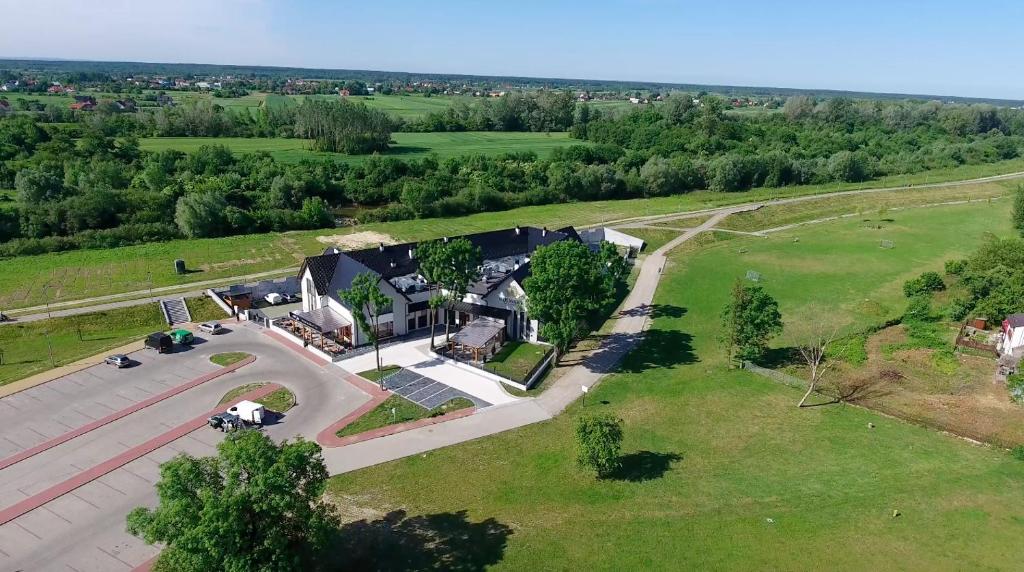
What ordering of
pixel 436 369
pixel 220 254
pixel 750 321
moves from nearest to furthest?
1. pixel 750 321
2. pixel 436 369
3. pixel 220 254

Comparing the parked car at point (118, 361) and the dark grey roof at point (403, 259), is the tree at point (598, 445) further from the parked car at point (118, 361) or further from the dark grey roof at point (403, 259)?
the parked car at point (118, 361)

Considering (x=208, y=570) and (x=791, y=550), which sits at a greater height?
(x=208, y=570)

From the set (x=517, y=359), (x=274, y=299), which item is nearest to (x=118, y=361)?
(x=274, y=299)

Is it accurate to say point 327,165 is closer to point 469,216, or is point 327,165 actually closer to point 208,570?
point 469,216

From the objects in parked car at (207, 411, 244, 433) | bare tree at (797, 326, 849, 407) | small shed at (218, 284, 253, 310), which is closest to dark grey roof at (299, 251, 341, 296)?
small shed at (218, 284, 253, 310)

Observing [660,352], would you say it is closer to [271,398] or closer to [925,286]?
[271,398]

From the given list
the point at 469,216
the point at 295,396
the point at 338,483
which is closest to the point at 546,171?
the point at 469,216

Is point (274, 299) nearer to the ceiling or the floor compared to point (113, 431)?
nearer to the ceiling

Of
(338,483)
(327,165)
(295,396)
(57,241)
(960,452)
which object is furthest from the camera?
(327,165)
